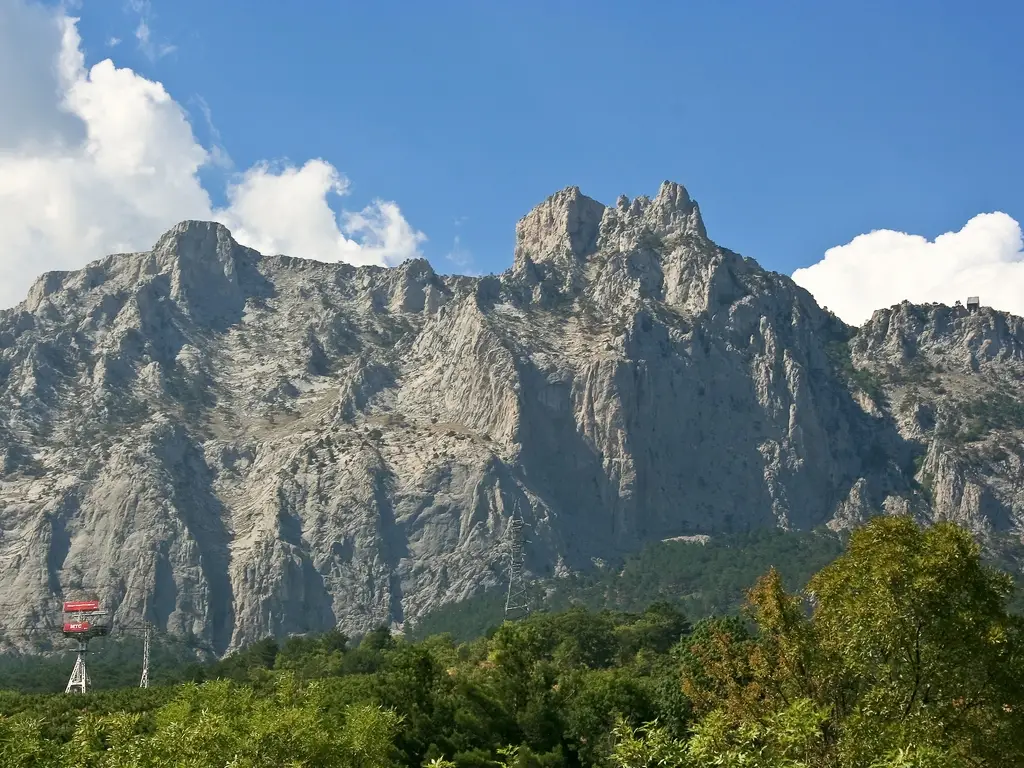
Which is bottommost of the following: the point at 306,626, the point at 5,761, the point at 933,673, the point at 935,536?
the point at 5,761

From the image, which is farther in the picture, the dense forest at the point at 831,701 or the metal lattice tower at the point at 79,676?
the metal lattice tower at the point at 79,676

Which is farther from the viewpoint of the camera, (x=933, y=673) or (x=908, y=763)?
(x=933, y=673)

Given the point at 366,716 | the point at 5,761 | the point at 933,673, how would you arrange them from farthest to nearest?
the point at 366,716 → the point at 5,761 → the point at 933,673

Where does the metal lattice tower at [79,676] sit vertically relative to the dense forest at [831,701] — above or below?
above

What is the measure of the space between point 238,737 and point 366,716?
28.4 feet

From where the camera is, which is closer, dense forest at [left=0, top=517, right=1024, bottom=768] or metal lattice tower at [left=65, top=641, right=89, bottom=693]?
dense forest at [left=0, top=517, right=1024, bottom=768]

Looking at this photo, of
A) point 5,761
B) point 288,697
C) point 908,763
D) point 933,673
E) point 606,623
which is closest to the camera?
point 908,763

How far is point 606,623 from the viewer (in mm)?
137625

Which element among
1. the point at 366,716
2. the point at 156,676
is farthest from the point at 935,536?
the point at 156,676

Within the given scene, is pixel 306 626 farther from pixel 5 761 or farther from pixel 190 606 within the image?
pixel 5 761

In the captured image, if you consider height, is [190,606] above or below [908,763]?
above

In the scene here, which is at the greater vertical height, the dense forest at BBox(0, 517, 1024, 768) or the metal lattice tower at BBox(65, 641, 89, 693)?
the metal lattice tower at BBox(65, 641, 89, 693)

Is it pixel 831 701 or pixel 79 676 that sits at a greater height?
pixel 79 676

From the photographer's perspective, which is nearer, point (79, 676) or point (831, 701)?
point (831, 701)
